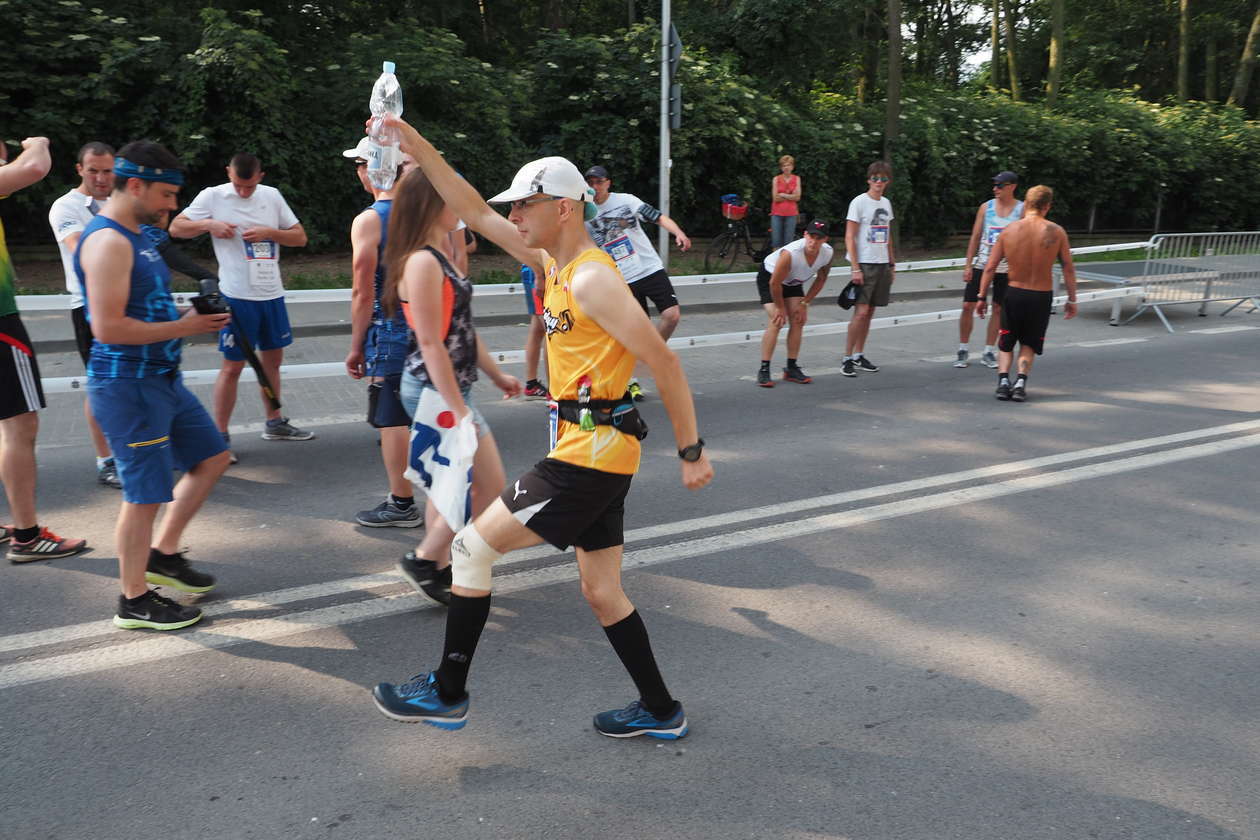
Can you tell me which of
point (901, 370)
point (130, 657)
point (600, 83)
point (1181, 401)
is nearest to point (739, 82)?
point (600, 83)

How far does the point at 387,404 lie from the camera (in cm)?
491

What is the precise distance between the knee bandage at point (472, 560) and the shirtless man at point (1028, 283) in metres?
6.52

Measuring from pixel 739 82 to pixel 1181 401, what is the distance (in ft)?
42.0

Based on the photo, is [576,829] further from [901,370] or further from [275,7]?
[275,7]

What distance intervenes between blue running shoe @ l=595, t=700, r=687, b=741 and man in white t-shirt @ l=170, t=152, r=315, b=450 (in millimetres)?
4111

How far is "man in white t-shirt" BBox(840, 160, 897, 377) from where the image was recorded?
9.70 m

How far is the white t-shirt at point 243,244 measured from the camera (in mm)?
6656

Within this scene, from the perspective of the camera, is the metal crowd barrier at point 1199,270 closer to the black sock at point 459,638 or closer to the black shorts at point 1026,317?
the black shorts at point 1026,317

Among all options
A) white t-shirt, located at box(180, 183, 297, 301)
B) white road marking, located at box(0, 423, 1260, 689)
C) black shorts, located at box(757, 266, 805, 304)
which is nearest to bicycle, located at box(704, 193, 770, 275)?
black shorts, located at box(757, 266, 805, 304)

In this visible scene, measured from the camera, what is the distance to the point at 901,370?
10016 mm

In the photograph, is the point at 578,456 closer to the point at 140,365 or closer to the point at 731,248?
the point at 140,365

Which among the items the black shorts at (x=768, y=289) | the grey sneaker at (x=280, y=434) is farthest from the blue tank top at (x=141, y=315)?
the black shorts at (x=768, y=289)

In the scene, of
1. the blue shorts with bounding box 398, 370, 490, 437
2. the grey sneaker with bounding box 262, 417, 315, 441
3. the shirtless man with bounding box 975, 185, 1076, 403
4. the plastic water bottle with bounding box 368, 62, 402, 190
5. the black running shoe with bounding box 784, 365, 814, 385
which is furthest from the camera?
the black running shoe with bounding box 784, 365, 814, 385

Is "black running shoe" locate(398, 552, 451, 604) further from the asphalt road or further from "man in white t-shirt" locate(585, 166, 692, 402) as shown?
"man in white t-shirt" locate(585, 166, 692, 402)
